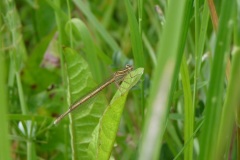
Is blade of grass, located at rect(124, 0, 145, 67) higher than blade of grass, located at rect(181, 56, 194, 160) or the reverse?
higher

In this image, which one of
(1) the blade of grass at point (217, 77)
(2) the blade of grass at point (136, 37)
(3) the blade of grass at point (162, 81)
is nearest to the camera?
(3) the blade of grass at point (162, 81)

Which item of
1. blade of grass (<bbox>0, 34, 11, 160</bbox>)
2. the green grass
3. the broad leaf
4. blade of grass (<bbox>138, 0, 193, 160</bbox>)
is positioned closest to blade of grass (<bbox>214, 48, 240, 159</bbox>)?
the green grass

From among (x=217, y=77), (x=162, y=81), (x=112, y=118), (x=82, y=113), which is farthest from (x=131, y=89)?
(x=162, y=81)

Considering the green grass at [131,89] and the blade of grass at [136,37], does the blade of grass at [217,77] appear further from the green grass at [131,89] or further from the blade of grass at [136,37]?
the blade of grass at [136,37]

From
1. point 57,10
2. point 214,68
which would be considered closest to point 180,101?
point 57,10

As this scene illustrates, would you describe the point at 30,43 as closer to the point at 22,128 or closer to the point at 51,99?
the point at 51,99

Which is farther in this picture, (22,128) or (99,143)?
(22,128)

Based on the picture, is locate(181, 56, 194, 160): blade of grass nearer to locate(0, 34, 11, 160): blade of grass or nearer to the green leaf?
the green leaf

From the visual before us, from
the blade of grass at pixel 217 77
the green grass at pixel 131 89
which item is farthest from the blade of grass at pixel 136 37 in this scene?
the blade of grass at pixel 217 77
